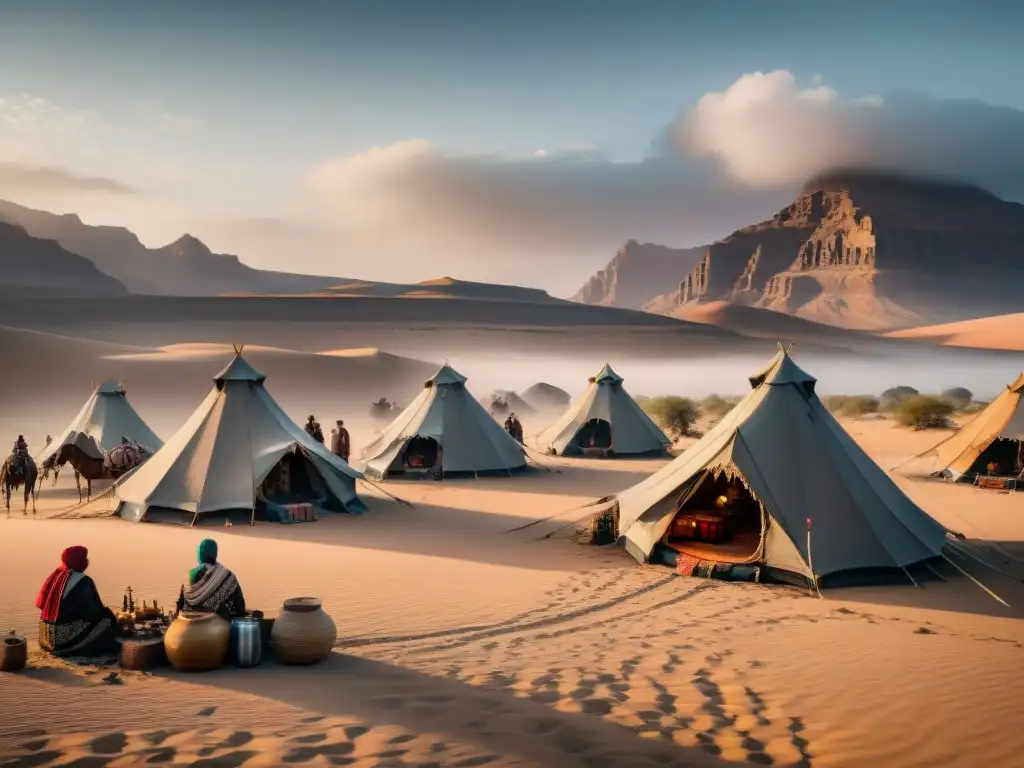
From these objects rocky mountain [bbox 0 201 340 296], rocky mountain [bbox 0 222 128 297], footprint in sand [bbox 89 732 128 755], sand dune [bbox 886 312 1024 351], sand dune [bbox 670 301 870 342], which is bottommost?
footprint in sand [bbox 89 732 128 755]

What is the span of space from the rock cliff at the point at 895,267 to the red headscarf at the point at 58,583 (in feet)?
506

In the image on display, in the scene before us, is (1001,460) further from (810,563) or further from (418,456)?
(418,456)

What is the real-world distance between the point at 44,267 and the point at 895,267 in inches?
6038

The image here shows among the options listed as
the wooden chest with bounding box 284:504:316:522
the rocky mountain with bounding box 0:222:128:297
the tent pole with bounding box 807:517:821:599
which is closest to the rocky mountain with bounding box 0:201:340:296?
the rocky mountain with bounding box 0:222:128:297

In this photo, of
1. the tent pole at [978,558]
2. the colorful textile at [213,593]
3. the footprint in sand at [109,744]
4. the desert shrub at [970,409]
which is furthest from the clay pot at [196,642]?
the desert shrub at [970,409]

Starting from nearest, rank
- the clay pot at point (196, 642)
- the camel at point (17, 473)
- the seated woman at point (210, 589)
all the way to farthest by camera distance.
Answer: the clay pot at point (196, 642) < the seated woman at point (210, 589) < the camel at point (17, 473)

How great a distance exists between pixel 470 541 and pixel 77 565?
23.7ft

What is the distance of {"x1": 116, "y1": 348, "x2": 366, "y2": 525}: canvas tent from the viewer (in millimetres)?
14844

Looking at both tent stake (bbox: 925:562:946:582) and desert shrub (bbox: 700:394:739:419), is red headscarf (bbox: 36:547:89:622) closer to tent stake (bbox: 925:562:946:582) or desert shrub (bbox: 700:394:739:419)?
tent stake (bbox: 925:562:946:582)

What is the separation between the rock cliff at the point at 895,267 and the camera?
15825 centimetres

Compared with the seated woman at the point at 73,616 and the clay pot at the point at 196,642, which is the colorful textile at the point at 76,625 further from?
the clay pot at the point at 196,642

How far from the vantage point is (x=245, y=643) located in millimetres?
7367

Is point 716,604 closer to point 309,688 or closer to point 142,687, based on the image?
point 309,688

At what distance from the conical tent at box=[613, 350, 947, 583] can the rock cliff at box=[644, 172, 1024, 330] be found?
146441 millimetres
